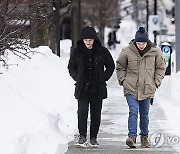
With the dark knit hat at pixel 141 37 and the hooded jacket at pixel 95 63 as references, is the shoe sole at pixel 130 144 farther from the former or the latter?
the dark knit hat at pixel 141 37

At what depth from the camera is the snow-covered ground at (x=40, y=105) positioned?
8273 mm

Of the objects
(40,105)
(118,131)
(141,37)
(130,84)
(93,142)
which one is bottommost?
(118,131)

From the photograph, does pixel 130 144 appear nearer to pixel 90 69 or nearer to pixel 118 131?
pixel 90 69

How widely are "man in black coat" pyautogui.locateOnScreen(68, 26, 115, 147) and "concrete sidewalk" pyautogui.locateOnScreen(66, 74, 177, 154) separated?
34 cm

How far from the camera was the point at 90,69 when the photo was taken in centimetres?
933

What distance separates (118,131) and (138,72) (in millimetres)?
2292

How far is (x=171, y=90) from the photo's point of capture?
16.0m

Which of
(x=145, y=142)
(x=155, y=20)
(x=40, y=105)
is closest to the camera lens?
(x=145, y=142)

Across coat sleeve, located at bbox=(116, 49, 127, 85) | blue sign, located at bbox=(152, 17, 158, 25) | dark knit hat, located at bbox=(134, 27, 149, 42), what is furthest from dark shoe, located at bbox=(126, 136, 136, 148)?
blue sign, located at bbox=(152, 17, 158, 25)

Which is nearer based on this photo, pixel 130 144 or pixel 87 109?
pixel 130 144

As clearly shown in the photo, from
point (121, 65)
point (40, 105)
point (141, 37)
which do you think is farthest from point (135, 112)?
point (40, 105)

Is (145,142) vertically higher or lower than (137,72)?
lower

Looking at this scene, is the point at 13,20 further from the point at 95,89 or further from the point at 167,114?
the point at 95,89

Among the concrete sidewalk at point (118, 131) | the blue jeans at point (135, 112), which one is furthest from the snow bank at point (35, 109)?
the blue jeans at point (135, 112)
